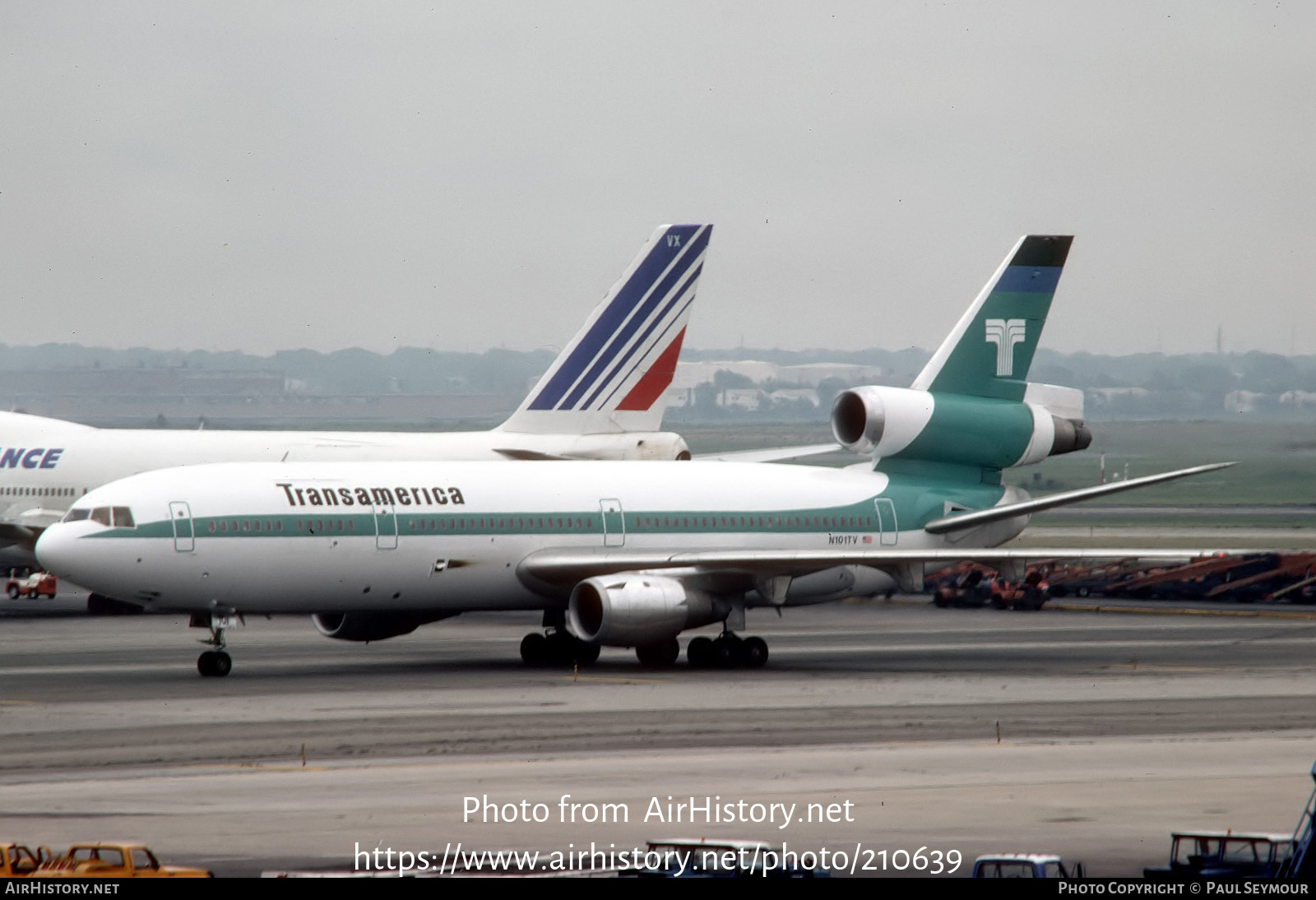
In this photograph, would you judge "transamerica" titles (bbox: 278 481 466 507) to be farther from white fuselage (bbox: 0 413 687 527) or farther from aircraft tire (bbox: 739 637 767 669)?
white fuselage (bbox: 0 413 687 527)

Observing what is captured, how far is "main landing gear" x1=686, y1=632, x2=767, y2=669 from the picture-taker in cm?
3891

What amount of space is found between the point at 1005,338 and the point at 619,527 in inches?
437

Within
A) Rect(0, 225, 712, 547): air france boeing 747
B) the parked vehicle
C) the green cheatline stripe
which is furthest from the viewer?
→ Rect(0, 225, 712, 547): air france boeing 747

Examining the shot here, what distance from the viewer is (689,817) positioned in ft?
65.5

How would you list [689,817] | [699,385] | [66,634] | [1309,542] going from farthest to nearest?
[699,385] → [1309,542] → [66,634] → [689,817]

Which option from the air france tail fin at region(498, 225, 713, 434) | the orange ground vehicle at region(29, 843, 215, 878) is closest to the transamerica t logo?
the air france tail fin at region(498, 225, 713, 434)

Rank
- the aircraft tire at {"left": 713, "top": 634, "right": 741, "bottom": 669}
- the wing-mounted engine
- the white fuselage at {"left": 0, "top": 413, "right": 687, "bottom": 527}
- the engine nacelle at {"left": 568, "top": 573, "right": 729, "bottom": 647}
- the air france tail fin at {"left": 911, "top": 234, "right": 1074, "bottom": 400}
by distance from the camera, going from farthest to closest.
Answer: the white fuselage at {"left": 0, "top": 413, "right": 687, "bottom": 527}
the air france tail fin at {"left": 911, "top": 234, "right": 1074, "bottom": 400}
the wing-mounted engine
the aircraft tire at {"left": 713, "top": 634, "right": 741, "bottom": 669}
the engine nacelle at {"left": 568, "top": 573, "right": 729, "bottom": 647}

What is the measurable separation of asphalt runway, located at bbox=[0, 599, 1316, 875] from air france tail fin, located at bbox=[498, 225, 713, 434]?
12875mm

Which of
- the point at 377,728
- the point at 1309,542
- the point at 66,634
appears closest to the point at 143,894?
the point at 377,728

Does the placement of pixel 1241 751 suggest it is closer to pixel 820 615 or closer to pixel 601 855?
pixel 601 855

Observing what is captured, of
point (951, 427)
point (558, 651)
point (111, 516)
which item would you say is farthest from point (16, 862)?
point (951, 427)

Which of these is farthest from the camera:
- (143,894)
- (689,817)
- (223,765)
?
(223,765)

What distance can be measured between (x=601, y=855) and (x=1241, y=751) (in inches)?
447

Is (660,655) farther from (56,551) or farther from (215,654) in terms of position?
(56,551)
